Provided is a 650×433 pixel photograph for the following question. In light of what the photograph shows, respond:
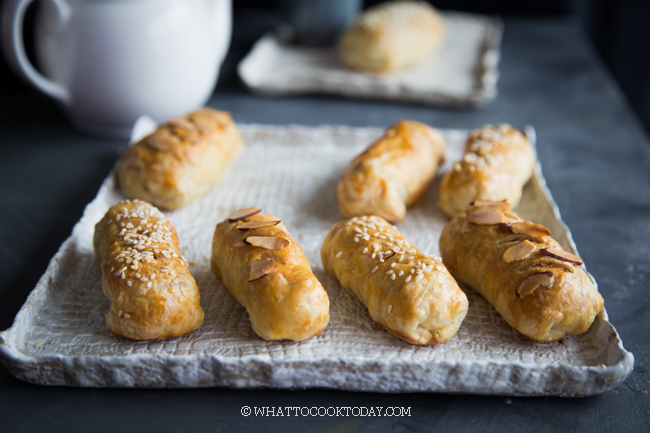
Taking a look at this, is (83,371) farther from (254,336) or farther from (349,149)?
(349,149)

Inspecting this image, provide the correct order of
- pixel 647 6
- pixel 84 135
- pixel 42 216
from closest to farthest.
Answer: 1. pixel 42 216
2. pixel 84 135
3. pixel 647 6

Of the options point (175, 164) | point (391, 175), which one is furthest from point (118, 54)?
point (391, 175)

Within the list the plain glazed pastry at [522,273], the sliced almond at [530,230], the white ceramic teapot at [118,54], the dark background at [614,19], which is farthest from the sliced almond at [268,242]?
the dark background at [614,19]

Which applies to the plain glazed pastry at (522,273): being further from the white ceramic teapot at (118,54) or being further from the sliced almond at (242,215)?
the white ceramic teapot at (118,54)

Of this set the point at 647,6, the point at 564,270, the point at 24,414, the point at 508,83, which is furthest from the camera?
the point at 647,6

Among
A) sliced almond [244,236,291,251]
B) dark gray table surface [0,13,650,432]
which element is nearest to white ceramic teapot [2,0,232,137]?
dark gray table surface [0,13,650,432]

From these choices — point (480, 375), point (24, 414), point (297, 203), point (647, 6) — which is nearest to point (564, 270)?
point (480, 375)
